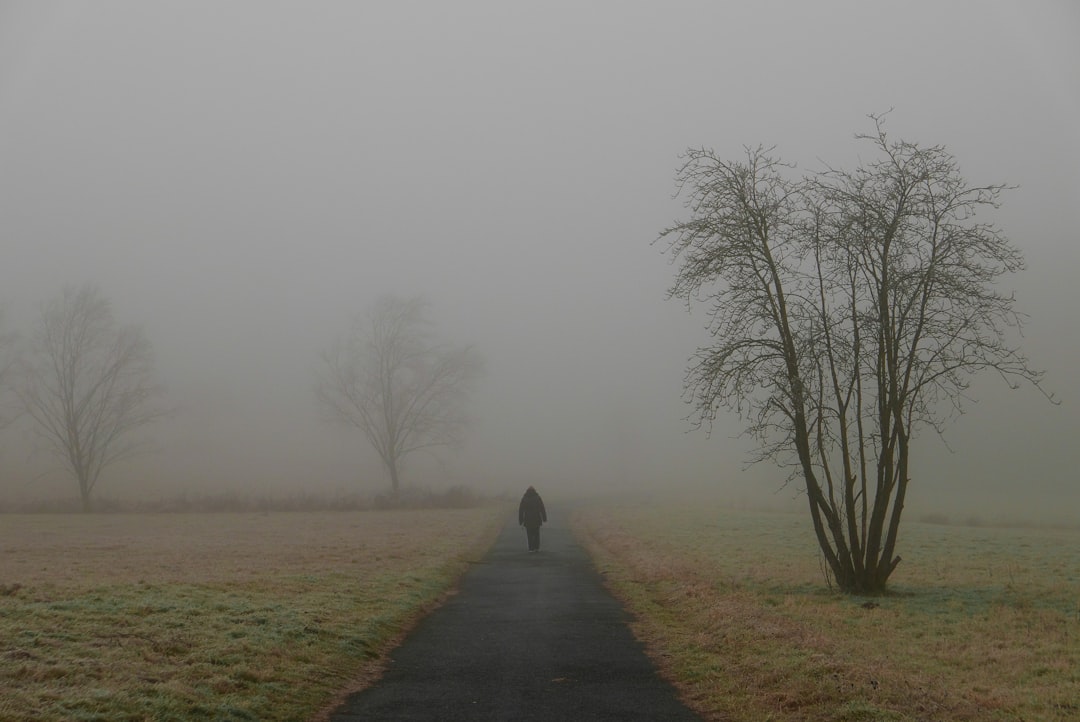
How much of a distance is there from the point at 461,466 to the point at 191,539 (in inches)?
4169

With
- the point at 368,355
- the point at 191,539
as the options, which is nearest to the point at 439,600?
the point at 191,539

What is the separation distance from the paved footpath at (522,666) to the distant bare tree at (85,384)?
4837 cm

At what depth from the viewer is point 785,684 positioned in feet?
33.9

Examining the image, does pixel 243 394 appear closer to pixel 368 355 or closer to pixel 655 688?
A: pixel 368 355

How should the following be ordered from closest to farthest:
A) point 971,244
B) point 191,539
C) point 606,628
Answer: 1. point 606,628
2. point 971,244
3. point 191,539

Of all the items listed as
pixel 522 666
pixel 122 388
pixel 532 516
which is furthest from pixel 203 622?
pixel 122 388

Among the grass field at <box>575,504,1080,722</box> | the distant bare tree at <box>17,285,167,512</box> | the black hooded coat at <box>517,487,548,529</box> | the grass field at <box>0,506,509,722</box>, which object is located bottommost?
the grass field at <box>575,504,1080,722</box>

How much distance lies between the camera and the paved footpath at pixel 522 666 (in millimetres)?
9594

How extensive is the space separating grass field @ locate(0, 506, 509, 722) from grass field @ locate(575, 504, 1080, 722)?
193 inches

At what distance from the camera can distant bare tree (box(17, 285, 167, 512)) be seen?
58.4 meters

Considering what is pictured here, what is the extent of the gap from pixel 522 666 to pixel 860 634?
19.9 ft

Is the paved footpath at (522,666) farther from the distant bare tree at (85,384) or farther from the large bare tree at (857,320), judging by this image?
the distant bare tree at (85,384)

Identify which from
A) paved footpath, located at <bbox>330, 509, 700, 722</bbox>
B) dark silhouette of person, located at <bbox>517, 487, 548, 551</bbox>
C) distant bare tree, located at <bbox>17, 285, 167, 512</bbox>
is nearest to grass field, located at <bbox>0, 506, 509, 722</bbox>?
paved footpath, located at <bbox>330, 509, 700, 722</bbox>

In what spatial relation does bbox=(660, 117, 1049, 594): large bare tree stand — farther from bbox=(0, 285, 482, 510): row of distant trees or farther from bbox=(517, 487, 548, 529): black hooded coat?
bbox=(0, 285, 482, 510): row of distant trees
